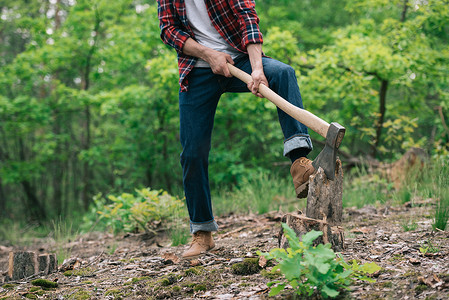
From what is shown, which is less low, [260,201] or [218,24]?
[218,24]

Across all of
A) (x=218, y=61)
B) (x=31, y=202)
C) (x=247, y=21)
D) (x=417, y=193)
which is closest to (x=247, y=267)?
(x=218, y=61)

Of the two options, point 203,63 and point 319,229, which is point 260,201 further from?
point 319,229

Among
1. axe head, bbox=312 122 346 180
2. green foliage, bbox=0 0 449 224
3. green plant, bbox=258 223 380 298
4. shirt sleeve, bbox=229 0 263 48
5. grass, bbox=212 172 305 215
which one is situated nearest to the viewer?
green plant, bbox=258 223 380 298

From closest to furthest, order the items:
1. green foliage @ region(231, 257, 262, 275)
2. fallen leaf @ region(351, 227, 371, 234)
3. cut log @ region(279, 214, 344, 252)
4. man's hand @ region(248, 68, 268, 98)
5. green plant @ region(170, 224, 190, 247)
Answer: cut log @ region(279, 214, 344, 252)
green foliage @ region(231, 257, 262, 275)
man's hand @ region(248, 68, 268, 98)
fallen leaf @ region(351, 227, 371, 234)
green plant @ region(170, 224, 190, 247)

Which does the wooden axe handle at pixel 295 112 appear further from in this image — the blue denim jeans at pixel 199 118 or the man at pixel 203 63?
the blue denim jeans at pixel 199 118

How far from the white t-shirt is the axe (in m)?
0.52

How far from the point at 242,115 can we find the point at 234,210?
12.8ft

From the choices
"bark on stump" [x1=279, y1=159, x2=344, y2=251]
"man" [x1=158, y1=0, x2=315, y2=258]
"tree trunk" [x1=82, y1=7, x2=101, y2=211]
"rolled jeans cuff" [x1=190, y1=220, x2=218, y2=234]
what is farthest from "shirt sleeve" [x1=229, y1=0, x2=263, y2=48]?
"tree trunk" [x1=82, y1=7, x2=101, y2=211]

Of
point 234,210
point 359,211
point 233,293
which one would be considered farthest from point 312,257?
point 234,210

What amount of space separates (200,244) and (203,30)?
1.56 metres

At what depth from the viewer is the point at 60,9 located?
11.9 meters

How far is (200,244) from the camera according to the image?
2783 millimetres

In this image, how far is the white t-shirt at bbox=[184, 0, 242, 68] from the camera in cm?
263

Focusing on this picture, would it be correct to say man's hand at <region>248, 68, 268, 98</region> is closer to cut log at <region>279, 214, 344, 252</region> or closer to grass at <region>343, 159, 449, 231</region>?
cut log at <region>279, 214, 344, 252</region>
